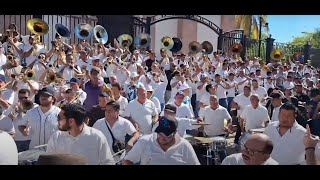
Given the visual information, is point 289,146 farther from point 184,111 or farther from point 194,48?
point 194,48

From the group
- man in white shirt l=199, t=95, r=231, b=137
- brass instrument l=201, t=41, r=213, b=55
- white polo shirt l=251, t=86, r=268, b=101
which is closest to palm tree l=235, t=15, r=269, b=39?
brass instrument l=201, t=41, r=213, b=55

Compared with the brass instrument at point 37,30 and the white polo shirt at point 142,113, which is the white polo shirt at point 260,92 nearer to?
the white polo shirt at point 142,113

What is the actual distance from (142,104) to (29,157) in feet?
9.34

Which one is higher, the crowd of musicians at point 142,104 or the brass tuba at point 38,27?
the brass tuba at point 38,27

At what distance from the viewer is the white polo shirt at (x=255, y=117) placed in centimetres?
→ 800

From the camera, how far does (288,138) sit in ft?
17.3

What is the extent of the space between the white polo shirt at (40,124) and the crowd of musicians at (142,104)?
1 centimetres

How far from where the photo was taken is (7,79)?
26.1 feet

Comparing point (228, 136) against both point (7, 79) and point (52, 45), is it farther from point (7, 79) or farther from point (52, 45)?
point (52, 45)

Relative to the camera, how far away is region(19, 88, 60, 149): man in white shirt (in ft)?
18.5

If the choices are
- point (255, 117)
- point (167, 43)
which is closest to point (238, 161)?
point (255, 117)

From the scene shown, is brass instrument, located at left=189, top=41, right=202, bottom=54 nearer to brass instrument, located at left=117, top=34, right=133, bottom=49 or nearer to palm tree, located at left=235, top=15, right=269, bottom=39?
palm tree, located at left=235, top=15, right=269, bottom=39

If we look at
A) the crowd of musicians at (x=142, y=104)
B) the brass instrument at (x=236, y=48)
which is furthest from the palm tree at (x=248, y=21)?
the crowd of musicians at (x=142, y=104)

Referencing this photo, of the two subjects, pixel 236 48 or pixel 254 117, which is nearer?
pixel 254 117
